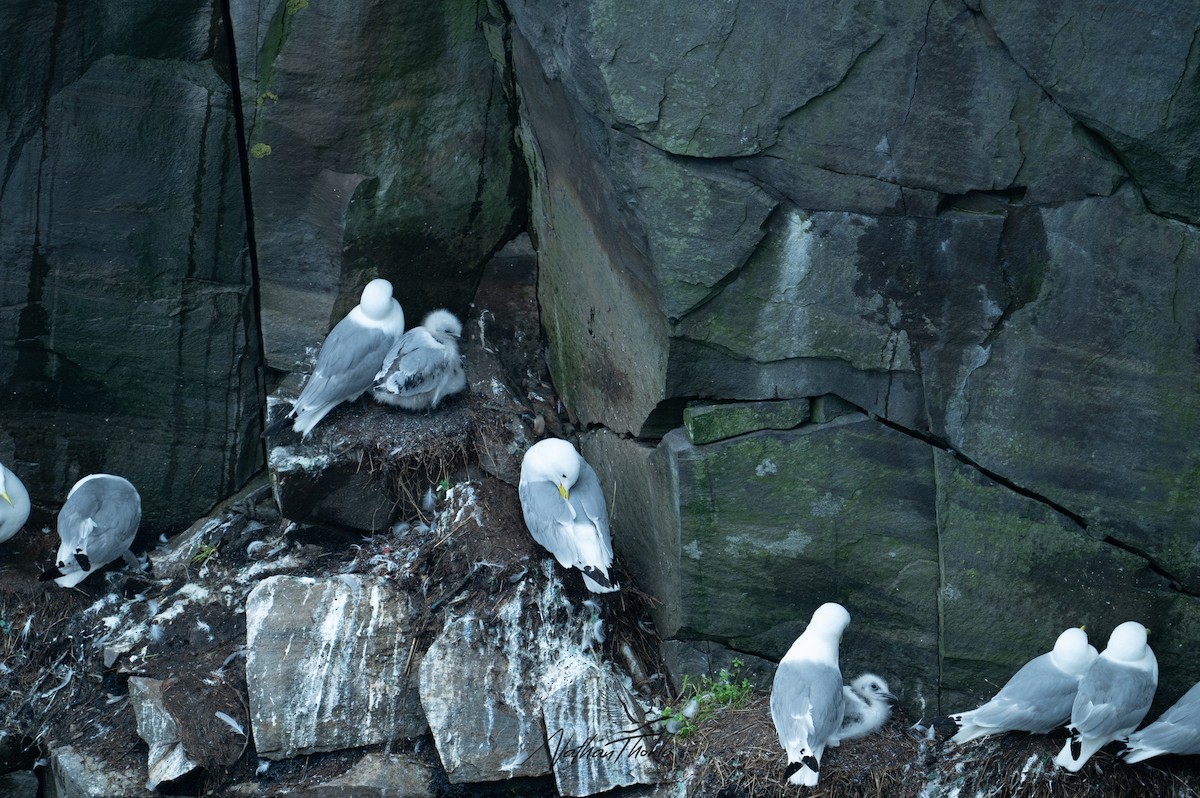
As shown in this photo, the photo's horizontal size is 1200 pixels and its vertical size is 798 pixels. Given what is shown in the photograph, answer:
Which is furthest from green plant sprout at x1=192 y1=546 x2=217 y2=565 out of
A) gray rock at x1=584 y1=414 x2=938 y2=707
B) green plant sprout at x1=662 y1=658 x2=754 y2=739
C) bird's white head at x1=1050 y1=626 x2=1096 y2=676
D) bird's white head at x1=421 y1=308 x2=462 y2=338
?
bird's white head at x1=1050 y1=626 x2=1096 y2=676

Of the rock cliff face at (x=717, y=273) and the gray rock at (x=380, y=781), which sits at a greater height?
the rock cliff face at (x=717, y=273)

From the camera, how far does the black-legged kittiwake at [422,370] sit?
19.1ft

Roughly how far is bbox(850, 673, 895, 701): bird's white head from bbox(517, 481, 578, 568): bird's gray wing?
1.24 meters

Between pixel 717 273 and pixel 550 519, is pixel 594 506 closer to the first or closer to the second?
pixel 550 519

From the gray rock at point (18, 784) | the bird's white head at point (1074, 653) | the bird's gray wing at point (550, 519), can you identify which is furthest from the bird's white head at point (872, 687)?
the gray rock at point (18, 784)

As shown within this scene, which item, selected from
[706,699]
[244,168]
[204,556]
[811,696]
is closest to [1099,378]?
[811,696]

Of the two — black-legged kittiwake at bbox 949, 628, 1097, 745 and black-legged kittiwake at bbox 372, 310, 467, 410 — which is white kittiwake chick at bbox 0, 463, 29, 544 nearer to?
black-legged kittiwake at bbox 372, 310, 467, 410

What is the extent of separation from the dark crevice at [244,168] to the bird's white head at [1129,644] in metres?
4.03

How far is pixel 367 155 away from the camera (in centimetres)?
600

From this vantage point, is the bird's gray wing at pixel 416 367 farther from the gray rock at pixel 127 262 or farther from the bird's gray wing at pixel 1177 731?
the bird's gray wing at pixel 1177 731

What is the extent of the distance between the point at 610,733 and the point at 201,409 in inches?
105

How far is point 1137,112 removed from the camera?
14.3ft

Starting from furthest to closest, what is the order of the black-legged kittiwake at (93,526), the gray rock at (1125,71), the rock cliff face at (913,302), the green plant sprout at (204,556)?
the green plant sprout at (204,556) → the black-legged kittiwake at (93,526) → the rock cliff face at (913,302) → the gray rock at (1125,71)

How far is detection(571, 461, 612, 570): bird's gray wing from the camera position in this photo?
17.0 ft
